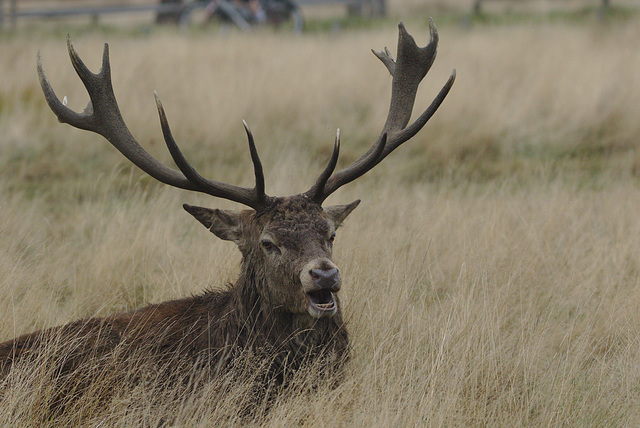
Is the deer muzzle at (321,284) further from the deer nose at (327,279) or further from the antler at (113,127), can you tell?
the antler at (113,127)

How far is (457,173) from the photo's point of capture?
8570 millimetres

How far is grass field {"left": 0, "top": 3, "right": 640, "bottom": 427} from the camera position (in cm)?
396

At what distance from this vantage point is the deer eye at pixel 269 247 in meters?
4.03

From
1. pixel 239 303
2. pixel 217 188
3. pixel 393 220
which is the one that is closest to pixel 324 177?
pixel 217 188

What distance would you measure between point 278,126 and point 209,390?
6.71 m

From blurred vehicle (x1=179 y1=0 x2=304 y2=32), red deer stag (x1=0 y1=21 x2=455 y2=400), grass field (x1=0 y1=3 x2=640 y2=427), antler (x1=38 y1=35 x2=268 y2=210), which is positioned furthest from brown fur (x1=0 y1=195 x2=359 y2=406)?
blurred vehicle (x1=179 y1=0 x2=304 y2=32)

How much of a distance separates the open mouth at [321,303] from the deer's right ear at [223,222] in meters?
0.66

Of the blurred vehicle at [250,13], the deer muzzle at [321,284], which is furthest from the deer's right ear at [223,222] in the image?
the blurred vehicle at [250,13]

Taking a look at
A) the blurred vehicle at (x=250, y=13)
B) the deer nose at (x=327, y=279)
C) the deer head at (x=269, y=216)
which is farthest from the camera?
the blurred vehicle at (x=250, y=13)

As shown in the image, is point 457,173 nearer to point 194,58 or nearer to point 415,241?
point 415,241

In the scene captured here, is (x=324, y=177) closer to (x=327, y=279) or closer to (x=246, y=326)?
(x=327, y=279)

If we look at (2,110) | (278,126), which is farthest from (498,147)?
(2,110)

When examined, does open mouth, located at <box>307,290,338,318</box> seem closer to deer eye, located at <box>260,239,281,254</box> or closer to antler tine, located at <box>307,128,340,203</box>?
deer eye, located at <box>260,239,281,254</box>

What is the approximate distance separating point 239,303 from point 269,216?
0.44 m
